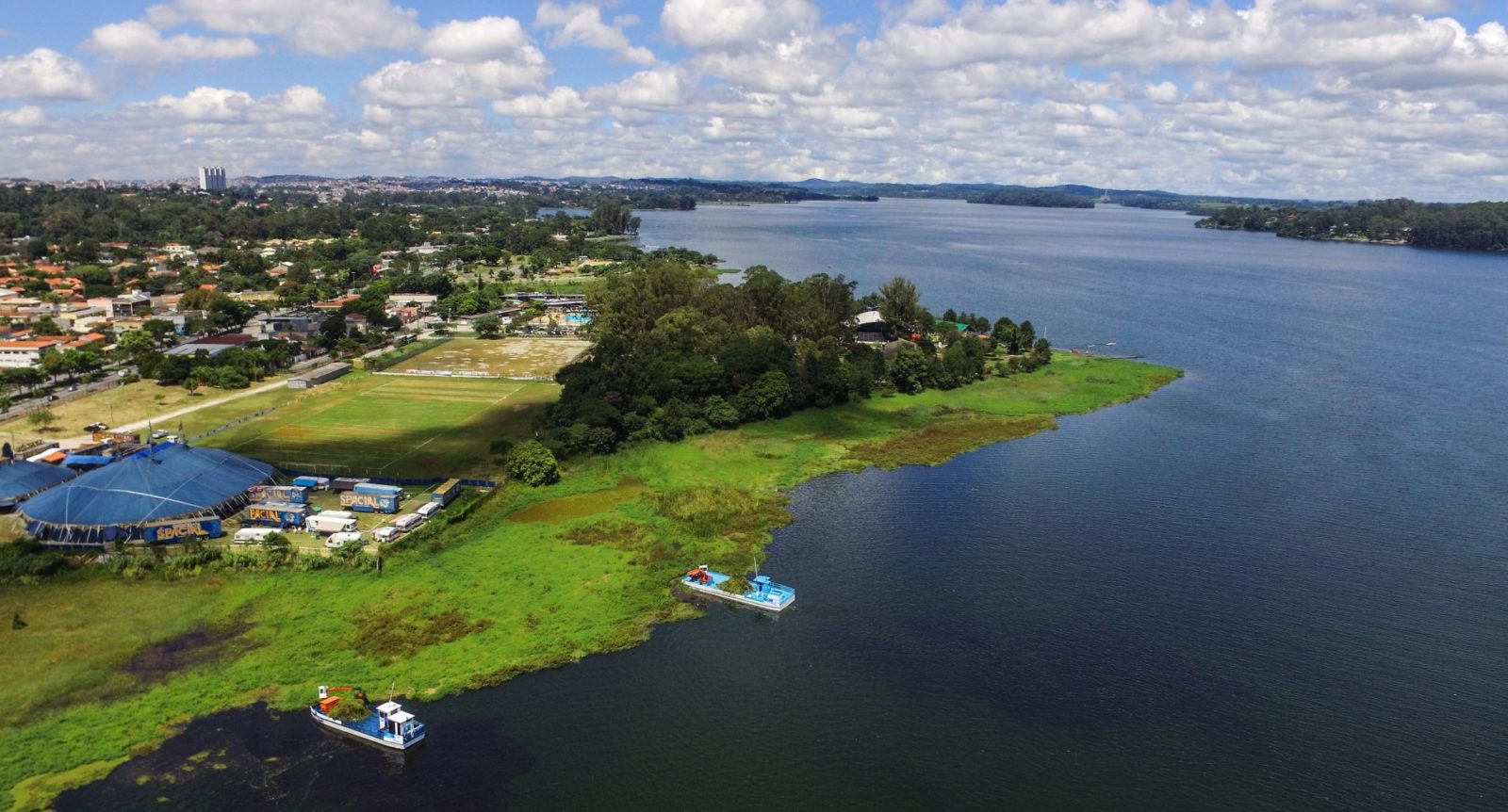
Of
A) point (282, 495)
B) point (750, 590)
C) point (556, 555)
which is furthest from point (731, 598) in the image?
point (282, 495)

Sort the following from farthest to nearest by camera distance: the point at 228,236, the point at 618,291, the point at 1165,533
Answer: the point at 228,236 → the point at 618,291 → the point at 1165,533

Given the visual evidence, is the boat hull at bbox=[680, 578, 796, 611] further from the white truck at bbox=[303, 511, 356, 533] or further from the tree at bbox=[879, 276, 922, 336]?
the tree at bbox=[879, 276, 922, 336]

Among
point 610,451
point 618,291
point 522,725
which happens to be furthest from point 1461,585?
point 618,291

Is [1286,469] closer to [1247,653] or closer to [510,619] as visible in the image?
[1247,653]

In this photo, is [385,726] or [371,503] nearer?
[385,726]

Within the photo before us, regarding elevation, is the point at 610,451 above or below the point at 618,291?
below

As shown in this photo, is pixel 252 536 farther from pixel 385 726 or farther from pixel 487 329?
pixel 487 329
